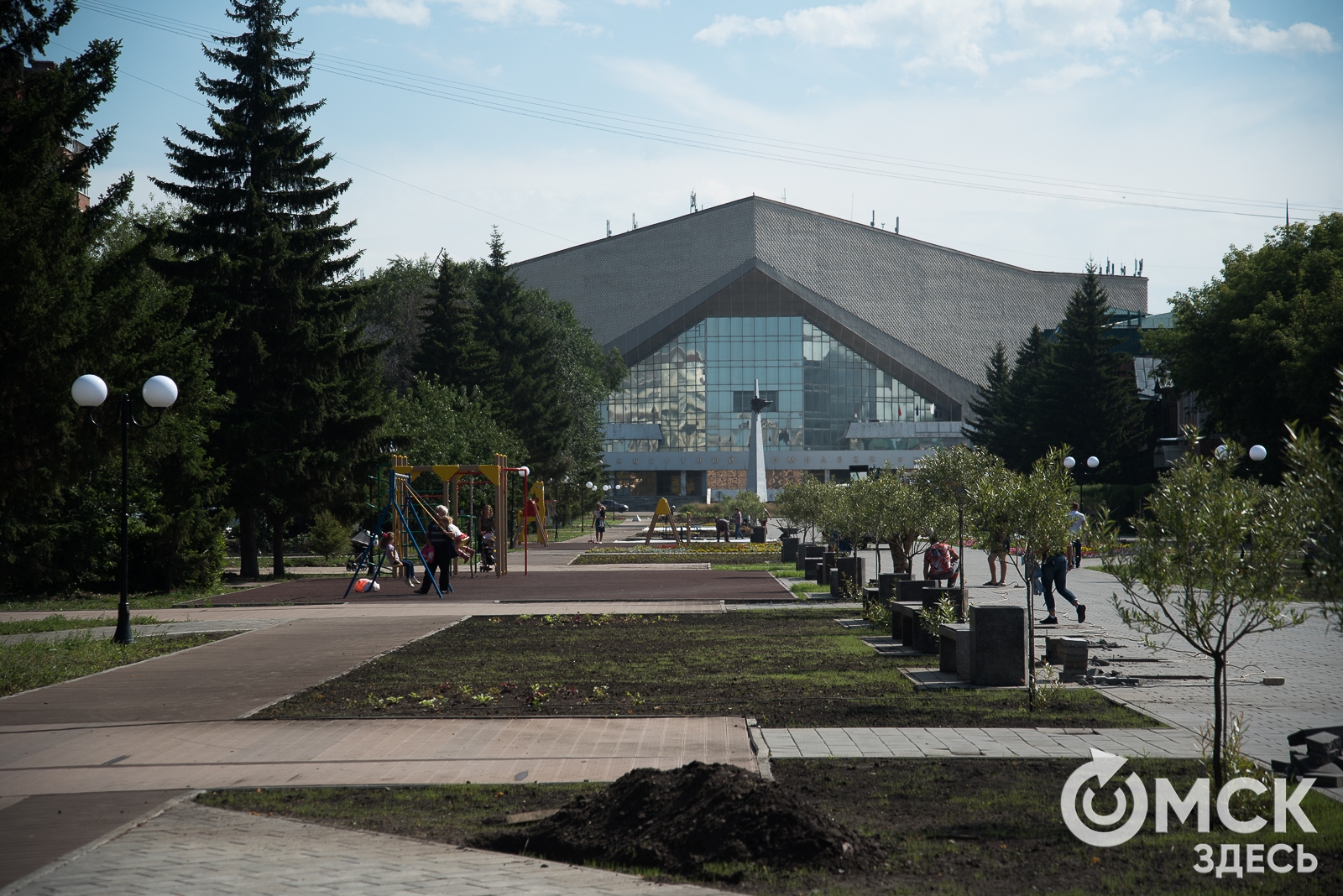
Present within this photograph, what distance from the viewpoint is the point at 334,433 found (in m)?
25.3

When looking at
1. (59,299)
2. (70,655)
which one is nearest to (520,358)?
(59,299)

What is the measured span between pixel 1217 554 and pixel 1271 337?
1500 inches

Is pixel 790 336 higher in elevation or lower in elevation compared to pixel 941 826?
higher

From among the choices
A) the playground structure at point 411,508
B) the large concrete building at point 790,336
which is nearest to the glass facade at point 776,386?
the large concrete building at point 790,336

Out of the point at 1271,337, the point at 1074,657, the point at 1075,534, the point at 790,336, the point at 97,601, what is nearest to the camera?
the point at 1075,534

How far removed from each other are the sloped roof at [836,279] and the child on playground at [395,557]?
256ft

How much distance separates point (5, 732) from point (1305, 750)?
9544mm

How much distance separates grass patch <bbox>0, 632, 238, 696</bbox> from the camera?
11102mm

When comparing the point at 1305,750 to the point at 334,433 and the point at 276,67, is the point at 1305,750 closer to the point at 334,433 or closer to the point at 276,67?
the point at 334,433

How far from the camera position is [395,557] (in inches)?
1008

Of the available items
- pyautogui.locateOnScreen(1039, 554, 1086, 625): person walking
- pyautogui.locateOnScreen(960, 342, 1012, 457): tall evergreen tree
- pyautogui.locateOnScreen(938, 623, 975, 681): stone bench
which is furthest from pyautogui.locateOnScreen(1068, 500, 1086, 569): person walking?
pyautogui.locateOnScreen(960, 342, 1012, 457): tall evergreen tree

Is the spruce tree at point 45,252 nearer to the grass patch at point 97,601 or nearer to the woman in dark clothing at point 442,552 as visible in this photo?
the grass patch at point 97,601

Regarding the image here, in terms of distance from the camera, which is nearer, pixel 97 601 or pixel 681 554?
pixel 97 601

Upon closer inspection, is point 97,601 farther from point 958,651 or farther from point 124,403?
point 958,651
